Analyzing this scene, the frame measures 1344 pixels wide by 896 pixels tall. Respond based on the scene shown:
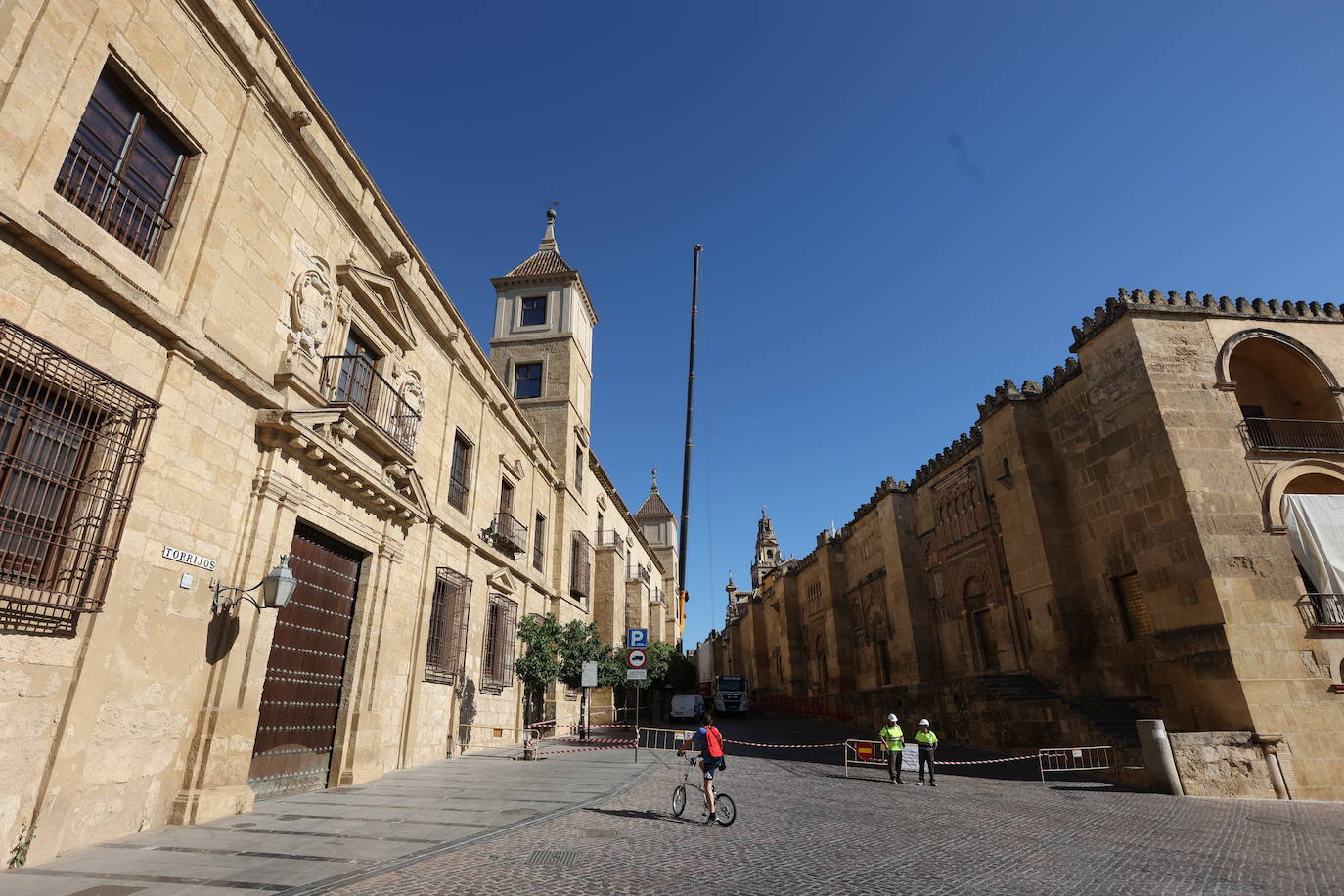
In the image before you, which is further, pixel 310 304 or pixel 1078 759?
pixel 1078 759

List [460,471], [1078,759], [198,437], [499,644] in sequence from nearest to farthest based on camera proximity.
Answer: [198,437] → [1078,759] → [460,471] → [499,644]

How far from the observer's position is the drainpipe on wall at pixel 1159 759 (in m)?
10.8

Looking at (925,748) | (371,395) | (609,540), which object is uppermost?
(609,540)

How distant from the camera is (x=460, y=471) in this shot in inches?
599

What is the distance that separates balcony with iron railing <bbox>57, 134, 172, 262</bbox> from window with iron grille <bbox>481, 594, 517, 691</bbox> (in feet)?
36.3

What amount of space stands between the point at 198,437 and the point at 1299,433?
72.8 ft

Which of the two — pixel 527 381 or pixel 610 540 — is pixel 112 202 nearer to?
pixel 527 381

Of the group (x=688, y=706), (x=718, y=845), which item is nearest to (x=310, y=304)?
(x=718, y=845)

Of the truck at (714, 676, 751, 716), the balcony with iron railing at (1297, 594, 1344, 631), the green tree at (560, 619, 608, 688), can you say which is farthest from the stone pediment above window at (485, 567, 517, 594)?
the truck at (714, 676, 751, 716)

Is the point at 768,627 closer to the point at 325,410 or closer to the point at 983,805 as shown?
the point at 983,805

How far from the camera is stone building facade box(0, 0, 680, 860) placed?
5406 mm

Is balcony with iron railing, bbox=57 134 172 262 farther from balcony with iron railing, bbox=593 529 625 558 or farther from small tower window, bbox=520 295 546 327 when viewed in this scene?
balcony with iron railing, bbox=593 529 625 558

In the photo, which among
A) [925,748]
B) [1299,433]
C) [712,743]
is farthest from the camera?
[1299,433]

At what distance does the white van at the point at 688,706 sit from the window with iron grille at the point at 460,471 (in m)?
21.9
